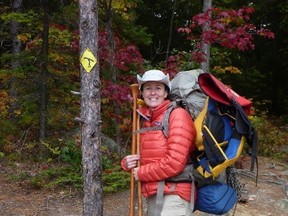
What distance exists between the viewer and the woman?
3420 mm

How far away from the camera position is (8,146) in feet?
31.8

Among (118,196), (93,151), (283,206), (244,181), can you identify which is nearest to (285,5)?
(244,181)

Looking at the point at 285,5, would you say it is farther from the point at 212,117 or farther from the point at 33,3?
the point at 212,117

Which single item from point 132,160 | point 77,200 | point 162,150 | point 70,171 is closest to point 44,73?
point 70,171

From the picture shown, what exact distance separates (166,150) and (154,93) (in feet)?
1.75

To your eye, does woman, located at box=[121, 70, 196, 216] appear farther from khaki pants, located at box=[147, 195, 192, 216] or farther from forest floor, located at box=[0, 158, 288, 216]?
forest floor, located at box=[0, 158, 288, 216]

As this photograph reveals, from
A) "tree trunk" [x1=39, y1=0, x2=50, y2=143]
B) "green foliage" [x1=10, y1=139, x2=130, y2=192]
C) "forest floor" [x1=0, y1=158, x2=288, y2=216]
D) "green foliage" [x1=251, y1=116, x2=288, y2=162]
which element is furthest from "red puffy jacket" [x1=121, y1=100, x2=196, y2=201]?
"green foliage" [x1=251, y1=116, x2=288, y2=162]

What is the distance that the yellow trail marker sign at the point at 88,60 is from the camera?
4.70m

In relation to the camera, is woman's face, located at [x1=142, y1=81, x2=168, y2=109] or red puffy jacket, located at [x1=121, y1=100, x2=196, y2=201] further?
woman's face, located at [x1=142, y1=81, x2=168, y2=109]

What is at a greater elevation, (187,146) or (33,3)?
(33,3)

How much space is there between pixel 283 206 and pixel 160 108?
15.2 ft

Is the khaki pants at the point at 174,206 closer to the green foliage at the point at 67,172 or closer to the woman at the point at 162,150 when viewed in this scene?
the woman at the point at 162,150

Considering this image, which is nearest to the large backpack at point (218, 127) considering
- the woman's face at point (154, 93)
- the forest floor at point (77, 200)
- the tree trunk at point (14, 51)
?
the woman's face at point (154, 93)

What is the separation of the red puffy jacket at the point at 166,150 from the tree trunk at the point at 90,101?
1.15 metres
